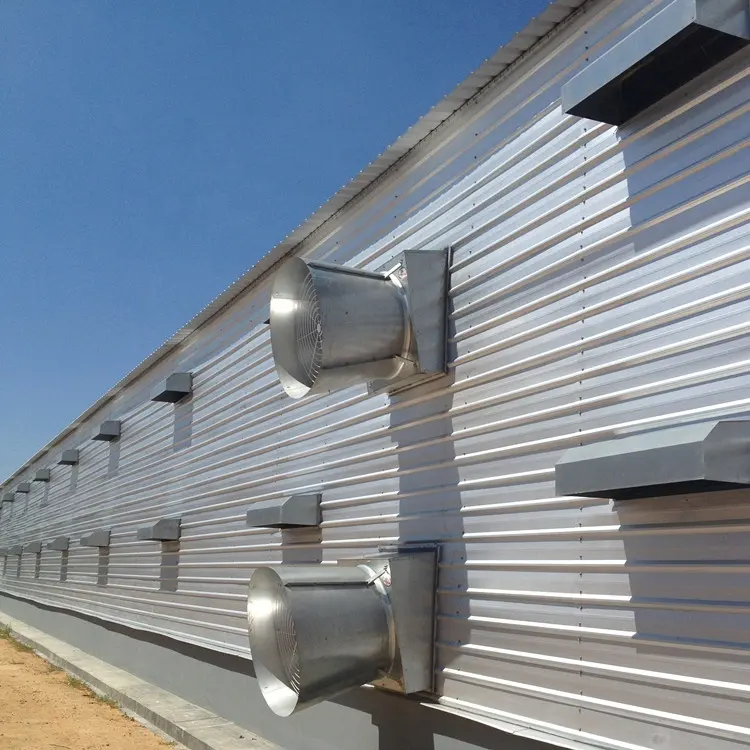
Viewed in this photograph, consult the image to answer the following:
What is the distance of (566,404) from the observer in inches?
173

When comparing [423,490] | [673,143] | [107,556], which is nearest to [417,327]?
[423,490]

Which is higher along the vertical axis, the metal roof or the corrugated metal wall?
the metal roof

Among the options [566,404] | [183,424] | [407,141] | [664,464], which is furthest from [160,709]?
[664,464]

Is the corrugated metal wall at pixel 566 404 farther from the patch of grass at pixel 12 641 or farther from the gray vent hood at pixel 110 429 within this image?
the patch of grass at pixel 12 641

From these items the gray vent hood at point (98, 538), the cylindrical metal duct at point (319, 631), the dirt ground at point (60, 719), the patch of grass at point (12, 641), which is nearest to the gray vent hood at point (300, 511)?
the cylindrical metal duct at point (319, 631)

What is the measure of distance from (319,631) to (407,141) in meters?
3.45

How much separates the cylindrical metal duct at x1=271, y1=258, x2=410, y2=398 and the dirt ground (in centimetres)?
502

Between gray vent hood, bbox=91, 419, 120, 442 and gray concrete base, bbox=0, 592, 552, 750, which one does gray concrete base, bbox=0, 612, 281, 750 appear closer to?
gray concrete base, bbox=0, 592, 552, 750

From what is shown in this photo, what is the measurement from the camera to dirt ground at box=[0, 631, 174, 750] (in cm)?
870

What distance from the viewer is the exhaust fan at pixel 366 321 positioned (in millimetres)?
5383

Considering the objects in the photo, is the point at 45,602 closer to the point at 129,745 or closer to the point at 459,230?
the point at 129,745

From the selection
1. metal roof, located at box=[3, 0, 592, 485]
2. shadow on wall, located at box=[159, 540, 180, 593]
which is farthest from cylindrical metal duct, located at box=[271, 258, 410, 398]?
shadow on wall, located at box=[159, 540, 180, 593]

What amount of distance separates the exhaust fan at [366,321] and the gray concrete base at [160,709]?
3787 millimetres

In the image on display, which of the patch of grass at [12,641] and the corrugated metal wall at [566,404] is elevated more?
the corrugated metal wall at [566,404]
